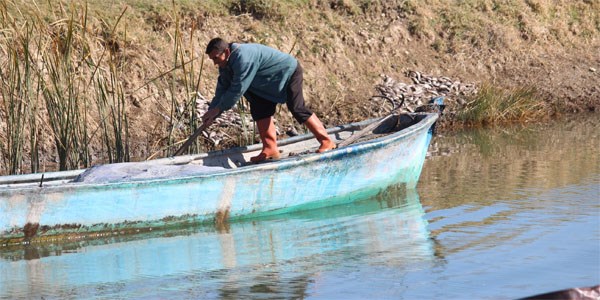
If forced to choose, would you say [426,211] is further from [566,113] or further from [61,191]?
[566,113]

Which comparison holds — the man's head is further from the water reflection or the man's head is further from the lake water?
the water reflection

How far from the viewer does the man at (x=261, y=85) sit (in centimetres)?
917

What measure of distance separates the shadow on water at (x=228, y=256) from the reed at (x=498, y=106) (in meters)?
5.77

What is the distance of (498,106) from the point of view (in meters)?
15.0

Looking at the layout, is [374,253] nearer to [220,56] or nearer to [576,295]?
[220,56]

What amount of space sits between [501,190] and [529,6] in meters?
9.54

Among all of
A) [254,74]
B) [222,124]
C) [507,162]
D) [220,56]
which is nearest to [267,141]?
[254,74]

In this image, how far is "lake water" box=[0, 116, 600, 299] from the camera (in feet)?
21.7

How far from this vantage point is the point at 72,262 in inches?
307

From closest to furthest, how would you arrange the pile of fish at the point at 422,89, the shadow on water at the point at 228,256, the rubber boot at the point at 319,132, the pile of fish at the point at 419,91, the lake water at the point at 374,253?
the lake water at the point at 374,253 < the shadow on water at the point at 228,256 < the rubber boot at the point at 319,132 < the pile of fish at the point at 419,91 < the pile of fish at the point at 422,89

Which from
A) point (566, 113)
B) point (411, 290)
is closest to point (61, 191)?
point (411, 290)

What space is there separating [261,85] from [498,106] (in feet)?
20.3

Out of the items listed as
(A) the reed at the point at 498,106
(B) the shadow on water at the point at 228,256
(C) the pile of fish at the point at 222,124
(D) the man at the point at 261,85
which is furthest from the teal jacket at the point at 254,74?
(A) the reed at the point at 498,106

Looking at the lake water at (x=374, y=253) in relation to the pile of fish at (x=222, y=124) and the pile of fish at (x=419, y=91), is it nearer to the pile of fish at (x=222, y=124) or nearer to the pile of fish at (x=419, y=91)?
the pile of fish at (x=222, y=124)
